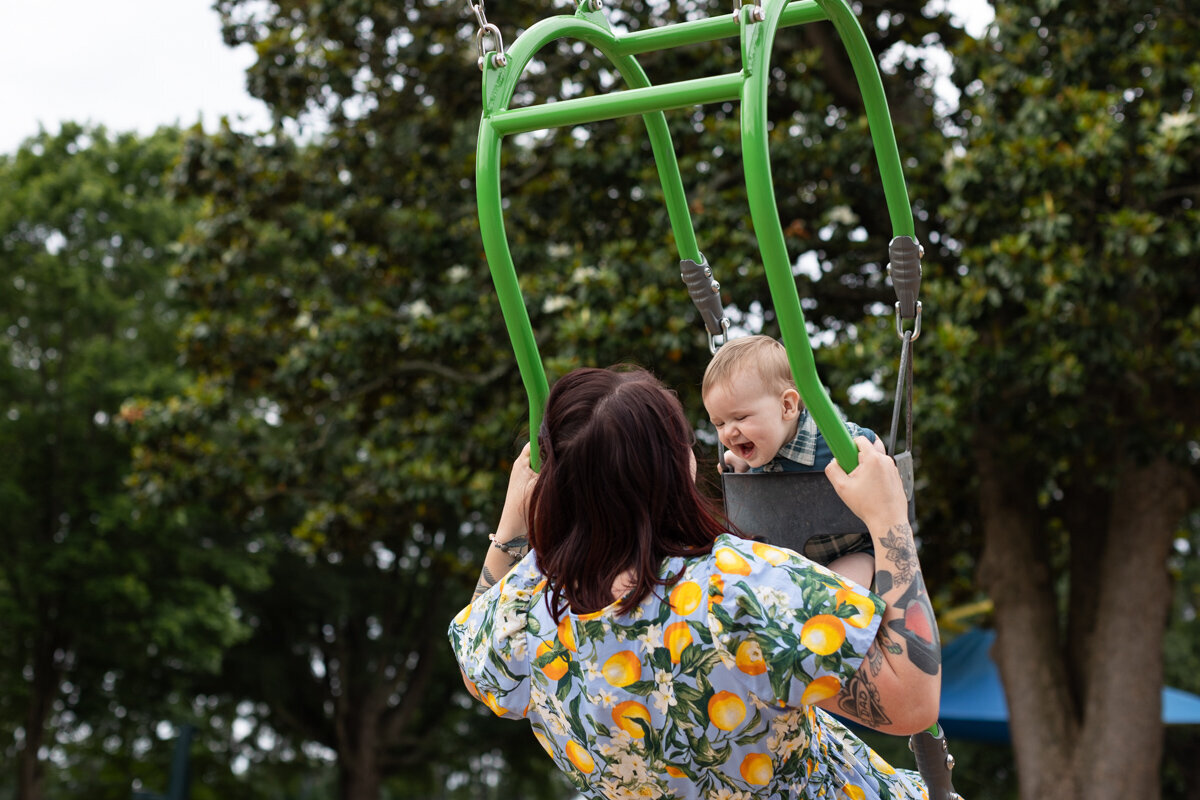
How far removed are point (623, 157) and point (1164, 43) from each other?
2855mm

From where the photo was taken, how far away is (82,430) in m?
14.3

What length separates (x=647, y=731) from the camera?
4.88 feet

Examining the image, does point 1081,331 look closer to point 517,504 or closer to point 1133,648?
point 1133,648

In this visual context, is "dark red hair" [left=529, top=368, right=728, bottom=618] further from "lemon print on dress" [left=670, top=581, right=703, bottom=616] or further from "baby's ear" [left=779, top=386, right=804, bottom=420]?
"baby's ear" [left=779, top=386, right=804, bottom=420]

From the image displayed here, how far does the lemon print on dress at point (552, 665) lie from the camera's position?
155cm

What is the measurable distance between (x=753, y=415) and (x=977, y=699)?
7816mm

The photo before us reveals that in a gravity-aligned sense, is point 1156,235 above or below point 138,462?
above

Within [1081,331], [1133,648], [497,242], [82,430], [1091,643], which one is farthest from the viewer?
[82,430]

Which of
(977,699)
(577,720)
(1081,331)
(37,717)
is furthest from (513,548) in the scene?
(37,717)

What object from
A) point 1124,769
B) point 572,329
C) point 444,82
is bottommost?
point 1124,769

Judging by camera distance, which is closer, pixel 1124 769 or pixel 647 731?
pixel 647 731

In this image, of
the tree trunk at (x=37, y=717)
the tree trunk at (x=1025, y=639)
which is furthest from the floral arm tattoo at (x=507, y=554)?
the tree trunk at (x=37, y=717)

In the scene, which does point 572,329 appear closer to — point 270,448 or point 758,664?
point 270,448

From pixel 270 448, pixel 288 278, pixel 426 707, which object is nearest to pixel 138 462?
pixel 270 448
